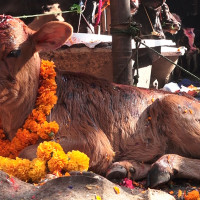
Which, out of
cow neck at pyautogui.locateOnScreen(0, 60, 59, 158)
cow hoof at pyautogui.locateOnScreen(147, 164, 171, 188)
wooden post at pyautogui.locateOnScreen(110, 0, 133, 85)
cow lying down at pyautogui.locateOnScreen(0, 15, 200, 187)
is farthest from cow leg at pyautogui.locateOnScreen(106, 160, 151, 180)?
wooden post at pyautogui.locateOnScreen(110, 0, 133, 85)

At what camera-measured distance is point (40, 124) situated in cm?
374

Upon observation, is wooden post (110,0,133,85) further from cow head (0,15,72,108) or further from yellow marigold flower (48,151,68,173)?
yellow marigold flower (48,151,68,173)

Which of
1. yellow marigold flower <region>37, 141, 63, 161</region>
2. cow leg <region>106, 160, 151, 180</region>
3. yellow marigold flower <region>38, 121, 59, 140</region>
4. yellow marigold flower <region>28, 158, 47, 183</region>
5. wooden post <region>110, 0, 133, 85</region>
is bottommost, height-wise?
cow leg <region>106, 160, 151, 180</region>

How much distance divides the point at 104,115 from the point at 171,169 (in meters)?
0.81

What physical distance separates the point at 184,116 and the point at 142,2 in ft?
17.8

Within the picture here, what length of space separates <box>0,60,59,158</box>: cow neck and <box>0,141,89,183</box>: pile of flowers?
0.23 m

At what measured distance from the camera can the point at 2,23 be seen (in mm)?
3592

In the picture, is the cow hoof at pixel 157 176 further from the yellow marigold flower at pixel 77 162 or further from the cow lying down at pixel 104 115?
the yellow marigold flower at pixel 77 162

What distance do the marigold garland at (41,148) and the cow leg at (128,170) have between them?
382 millimetres

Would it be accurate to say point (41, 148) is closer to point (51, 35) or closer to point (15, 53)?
point (15, 53)

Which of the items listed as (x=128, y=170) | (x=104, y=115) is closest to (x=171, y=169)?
(x=128, y=170)

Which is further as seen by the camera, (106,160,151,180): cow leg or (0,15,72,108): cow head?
(106,160,151,180): cow leg

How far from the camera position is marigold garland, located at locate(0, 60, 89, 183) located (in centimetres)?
330

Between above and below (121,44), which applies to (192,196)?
below
